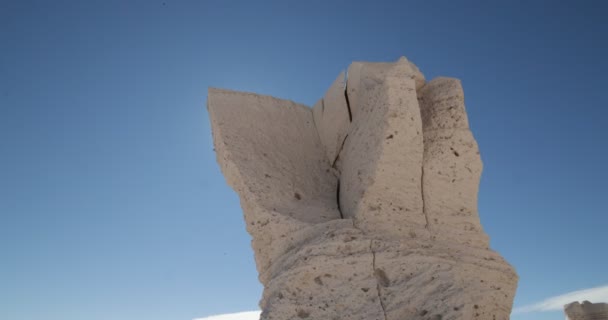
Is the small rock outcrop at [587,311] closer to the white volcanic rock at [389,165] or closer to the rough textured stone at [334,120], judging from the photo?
the rough textured stone at [334,120]

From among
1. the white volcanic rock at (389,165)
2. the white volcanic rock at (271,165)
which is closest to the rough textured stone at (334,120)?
the white volcanic rock at (271,165)

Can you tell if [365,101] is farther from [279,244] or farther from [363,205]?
[279,244]

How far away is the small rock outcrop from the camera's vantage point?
1421cm

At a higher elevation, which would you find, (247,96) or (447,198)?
(247,96)

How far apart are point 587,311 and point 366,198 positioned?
11452 millimetres

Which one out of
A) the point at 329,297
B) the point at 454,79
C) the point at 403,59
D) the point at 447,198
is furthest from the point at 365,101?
the point at 329,297

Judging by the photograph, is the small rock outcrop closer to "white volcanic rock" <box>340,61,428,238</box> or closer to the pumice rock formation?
the pumice rock formation

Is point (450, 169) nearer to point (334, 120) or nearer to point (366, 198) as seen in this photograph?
point (366, 198)

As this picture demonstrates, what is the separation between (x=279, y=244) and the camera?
6145 mm

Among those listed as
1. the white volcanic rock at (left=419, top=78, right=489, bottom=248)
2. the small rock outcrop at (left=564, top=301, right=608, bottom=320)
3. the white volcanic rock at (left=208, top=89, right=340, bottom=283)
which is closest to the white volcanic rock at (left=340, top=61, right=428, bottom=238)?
the white volcanic rock at (left=419, top=78, right=489, bottom=248)

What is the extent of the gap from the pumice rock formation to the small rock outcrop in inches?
408

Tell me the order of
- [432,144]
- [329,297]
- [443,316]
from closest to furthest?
[443,316], [329,297], [432,144]

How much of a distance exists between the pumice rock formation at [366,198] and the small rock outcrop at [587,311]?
10353 mm

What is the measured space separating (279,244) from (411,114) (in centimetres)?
212
